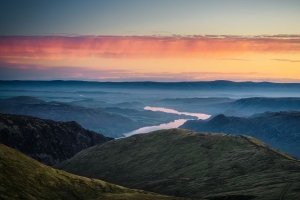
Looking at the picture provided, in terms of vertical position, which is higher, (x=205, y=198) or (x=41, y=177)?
(x=41, y=177)

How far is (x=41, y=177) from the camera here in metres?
158

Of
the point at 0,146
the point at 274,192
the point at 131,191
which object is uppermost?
the point at 0,146

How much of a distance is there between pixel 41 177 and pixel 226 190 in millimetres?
84458

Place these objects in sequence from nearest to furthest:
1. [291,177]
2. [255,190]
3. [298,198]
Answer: [298,198] → [255,190] → [291,177]

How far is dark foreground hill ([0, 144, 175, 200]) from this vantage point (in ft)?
442

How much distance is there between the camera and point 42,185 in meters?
151

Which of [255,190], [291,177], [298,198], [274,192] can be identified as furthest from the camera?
[291,177]

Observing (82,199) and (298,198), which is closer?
(298,198)

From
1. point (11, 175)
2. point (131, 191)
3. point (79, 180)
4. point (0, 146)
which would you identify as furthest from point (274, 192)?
point (0, 146)

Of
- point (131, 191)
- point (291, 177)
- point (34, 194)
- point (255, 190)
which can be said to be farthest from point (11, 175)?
point (291, 177)

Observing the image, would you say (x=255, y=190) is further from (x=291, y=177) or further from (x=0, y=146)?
(x=0, y=146)

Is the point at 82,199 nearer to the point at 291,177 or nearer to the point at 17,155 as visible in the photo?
the point at 17,155

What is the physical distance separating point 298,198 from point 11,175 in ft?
328

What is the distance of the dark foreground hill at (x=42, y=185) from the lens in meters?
135
